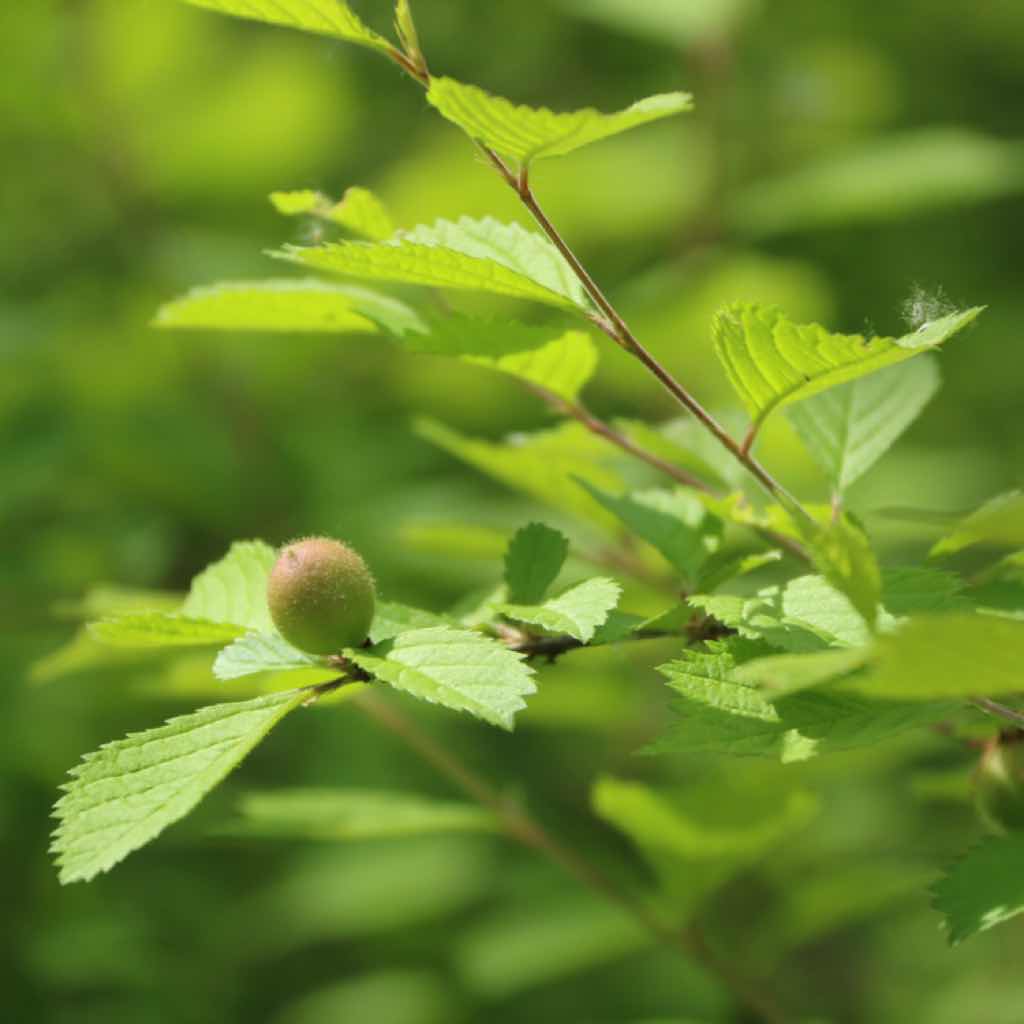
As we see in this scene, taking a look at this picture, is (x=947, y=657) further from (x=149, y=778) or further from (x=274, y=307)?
(x=274, y=307)

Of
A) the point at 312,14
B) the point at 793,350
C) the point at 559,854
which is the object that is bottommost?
the point at 559,854

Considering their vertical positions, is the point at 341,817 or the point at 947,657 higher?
the point at 947,657

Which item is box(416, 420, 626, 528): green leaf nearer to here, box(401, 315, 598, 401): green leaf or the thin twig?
box(401, 315, 598, 401): green leaf

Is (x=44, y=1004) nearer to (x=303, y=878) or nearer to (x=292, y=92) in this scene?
(x=303, y=878)

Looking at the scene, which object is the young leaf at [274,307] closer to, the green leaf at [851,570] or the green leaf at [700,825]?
the green leaf at [851,570]

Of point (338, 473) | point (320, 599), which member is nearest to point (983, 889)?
point (320, 599)

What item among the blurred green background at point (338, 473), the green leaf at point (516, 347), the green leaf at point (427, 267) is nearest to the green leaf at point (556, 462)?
the green leaf at point (516, 347)

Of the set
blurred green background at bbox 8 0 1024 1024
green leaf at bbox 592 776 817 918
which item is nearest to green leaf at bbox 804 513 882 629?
green leaf at bbox 592 776 817 918

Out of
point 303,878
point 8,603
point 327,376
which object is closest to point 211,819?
point 303,878

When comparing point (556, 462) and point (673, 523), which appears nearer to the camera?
point (673, 523)
